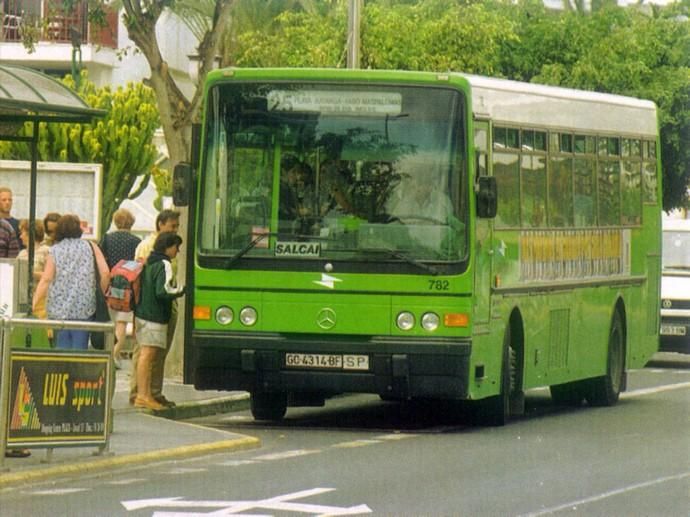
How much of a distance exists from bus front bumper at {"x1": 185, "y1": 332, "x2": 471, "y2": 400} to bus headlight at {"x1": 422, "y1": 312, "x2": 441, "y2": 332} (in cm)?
10

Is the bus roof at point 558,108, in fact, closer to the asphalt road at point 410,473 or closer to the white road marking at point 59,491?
the asphalt road at point 410,473

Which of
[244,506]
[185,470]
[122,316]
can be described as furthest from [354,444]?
[244,506]

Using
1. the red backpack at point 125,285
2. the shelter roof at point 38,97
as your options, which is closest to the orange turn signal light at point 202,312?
the red backpack at point 125,285

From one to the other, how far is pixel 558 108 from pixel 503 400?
323 cm

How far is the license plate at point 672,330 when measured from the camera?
29.4 metres

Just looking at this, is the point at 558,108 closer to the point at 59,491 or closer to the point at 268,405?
the point at 268,405

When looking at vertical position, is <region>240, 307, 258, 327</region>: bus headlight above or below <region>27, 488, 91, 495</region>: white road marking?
above

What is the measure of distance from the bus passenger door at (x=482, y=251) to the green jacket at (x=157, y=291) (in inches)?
104

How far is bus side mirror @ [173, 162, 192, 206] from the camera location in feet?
57.9

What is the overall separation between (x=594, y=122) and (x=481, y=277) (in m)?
4.22

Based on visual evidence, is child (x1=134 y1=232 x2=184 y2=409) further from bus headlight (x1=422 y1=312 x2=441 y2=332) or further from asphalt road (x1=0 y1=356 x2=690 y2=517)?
bus headlight (x1=422 y1=312 x2=441 y2=332)

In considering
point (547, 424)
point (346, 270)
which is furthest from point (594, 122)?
point (346, 270)

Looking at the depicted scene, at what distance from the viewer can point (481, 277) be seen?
17688 millimetres

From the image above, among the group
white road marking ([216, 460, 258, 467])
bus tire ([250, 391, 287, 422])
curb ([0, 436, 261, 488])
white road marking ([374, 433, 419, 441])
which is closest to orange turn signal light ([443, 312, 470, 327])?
white road marking ([374, 433, 419, 441])
